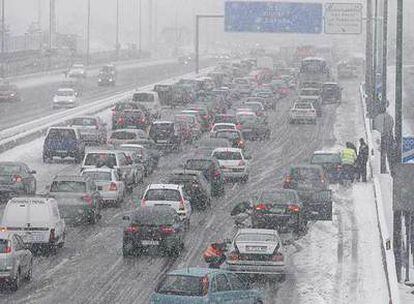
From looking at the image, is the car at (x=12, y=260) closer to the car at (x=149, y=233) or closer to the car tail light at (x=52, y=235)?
the car tail light at (x=52, y=235)

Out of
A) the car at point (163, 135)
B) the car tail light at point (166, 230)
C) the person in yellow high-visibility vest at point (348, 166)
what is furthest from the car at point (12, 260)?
the car at point (163, 135)

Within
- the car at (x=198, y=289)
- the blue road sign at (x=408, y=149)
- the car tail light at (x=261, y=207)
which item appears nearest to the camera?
the car at (x=198, y=289)

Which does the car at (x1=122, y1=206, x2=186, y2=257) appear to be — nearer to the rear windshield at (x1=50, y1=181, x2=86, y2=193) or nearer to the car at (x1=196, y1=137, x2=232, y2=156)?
the rear windshield at (x1=50, y1=181, x2=86, y2=193)

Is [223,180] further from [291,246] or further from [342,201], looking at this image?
[291,246]

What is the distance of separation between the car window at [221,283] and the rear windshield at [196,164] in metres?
20.9

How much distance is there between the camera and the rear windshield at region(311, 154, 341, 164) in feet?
148

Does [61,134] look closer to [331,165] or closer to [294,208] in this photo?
[331,165]

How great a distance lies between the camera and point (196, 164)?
41.5m

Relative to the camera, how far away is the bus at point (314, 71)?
98.3m

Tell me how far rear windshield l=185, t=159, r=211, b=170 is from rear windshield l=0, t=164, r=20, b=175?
5956 millimetres

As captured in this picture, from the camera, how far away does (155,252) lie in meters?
28.3

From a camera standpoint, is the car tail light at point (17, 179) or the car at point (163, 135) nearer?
the car tail light at point (17, 179)

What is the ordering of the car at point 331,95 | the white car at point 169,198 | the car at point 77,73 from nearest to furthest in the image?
the white car at point 169,198, the car at point 331,95, the car at point 77,73

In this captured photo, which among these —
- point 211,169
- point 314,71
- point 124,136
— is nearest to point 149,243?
point 211,169
